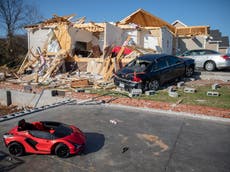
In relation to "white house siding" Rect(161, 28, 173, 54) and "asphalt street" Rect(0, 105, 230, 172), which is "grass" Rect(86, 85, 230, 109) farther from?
"white house siding" Rect(161, 28, 173, 54)

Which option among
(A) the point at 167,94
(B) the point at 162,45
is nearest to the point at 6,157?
(A) the point at 167,94

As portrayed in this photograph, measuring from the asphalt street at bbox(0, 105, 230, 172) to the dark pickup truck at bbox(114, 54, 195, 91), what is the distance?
9.39 feet

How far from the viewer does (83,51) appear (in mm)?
18953

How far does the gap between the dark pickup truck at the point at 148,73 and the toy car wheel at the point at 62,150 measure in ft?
20.1

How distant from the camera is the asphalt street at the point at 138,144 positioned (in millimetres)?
3840

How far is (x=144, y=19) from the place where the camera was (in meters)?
24.4

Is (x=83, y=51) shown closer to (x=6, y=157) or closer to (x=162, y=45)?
(x=162, y=45)

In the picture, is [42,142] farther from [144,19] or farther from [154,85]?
[144,19]

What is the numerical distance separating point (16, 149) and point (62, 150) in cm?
91

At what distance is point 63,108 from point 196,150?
4.90 metres

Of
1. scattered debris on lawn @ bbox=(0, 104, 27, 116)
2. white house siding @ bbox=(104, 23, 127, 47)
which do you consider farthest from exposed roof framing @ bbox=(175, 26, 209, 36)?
scattered debris on lawn @ bbox=(0, 104, 27, 116)

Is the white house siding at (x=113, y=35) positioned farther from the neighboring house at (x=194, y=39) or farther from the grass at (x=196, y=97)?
the neighboring house at (x=194, y=39)

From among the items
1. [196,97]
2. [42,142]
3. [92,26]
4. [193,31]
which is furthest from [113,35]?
[42,142]

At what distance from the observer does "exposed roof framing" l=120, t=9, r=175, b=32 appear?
2254 centimetres
